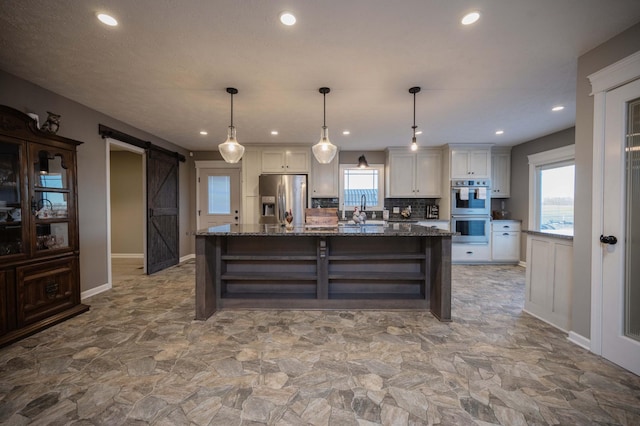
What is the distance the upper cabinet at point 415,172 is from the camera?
551 cm

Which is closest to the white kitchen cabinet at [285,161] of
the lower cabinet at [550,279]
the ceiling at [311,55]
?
the ceiling at [311,55]

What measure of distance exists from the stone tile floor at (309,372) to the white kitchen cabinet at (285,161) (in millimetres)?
3198

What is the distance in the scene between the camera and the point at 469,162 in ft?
17.0

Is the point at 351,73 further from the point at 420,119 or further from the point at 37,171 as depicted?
the point at 37,171

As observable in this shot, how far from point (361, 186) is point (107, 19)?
4.74 m

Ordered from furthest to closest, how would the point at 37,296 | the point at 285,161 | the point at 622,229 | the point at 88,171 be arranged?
the point at 285,161
the point at 88,171
the point at 37,296
the point at 622,229

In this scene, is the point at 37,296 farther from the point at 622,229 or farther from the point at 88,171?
the point at 622,229

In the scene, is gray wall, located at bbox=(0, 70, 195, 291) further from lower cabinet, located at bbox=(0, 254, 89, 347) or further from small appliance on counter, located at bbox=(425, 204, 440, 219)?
small appliance on counter, located at bbox=(425, 204, 440, 219)

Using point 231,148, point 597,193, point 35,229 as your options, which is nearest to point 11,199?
point 35,229

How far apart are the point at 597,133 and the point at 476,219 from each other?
3.34 metres

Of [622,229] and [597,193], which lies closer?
[622,229]

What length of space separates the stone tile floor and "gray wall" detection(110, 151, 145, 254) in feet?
11.3

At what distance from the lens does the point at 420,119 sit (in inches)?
150

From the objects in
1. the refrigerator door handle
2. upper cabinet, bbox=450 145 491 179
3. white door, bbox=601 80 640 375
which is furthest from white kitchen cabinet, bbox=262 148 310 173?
white door, bbox=601 80 640 375
